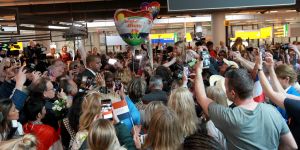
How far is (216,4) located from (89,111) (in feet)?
18.3

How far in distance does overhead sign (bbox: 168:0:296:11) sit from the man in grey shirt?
567 cm

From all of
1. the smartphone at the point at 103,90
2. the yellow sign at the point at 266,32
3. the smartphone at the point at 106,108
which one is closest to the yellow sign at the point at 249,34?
the yellow sign at the point at 266,32

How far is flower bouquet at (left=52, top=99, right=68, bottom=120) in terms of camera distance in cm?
372

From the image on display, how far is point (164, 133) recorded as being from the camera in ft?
7.73

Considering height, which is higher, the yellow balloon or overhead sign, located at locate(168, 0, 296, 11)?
overhead sign, located at locate(168, 0, 296, 11)

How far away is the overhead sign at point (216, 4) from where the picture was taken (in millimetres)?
7805

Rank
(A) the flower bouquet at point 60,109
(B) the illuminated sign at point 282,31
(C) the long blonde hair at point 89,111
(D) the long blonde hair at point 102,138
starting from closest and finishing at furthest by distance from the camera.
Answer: (D) the long blonde hair at point 102,138 → (C) the long blonde hair at point 89,111 → (A) the flower bouquet at point 60,109 → (B) the illuminated sign at point 282,31

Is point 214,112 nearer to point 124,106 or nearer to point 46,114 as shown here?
point 124,106

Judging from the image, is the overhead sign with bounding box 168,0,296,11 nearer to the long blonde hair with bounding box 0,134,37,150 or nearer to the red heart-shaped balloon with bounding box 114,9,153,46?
the red heart-shaped balloon with bounding box 114,9,153,46

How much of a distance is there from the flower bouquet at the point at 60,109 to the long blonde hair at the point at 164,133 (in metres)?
1.59

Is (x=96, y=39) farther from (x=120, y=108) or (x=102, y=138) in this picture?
(x=102, y=138)

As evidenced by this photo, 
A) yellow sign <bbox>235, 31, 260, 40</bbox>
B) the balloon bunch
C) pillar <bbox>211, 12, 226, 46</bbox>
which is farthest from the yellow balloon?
yellow sign <bbox>235, 31, 260, 40</bbox>

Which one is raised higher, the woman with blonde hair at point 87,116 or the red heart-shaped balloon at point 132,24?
the red heart-shaped balloon at point 132,24

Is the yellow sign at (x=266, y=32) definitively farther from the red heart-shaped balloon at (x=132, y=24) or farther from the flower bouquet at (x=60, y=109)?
the flower bouquet at (x=60, y=109)
